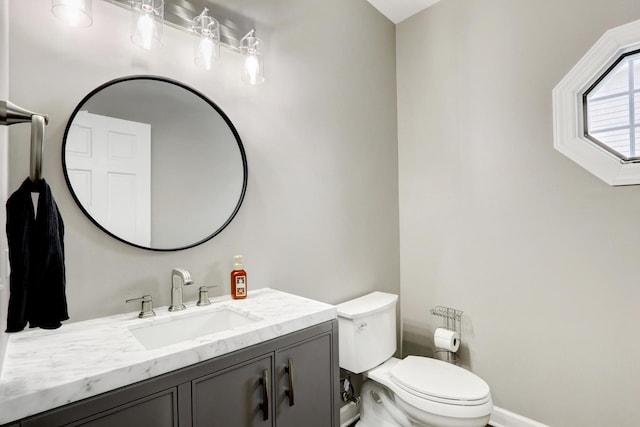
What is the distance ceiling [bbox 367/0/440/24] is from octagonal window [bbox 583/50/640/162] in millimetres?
1194

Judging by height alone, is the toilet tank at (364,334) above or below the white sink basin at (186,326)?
below

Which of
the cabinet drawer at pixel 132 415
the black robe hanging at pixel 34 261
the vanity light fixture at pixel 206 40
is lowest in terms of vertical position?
the cabinet drawer at pixel 132 415

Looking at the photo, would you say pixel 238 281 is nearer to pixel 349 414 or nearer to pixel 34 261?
pixel 34 261

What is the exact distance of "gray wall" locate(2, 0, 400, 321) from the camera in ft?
3.66

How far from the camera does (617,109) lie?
172 centimetres

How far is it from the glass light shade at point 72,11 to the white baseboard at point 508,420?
2826 mm

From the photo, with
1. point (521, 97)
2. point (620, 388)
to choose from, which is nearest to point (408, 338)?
point (620, 388)

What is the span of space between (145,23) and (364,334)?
1.76 metres

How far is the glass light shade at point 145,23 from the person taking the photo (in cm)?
122

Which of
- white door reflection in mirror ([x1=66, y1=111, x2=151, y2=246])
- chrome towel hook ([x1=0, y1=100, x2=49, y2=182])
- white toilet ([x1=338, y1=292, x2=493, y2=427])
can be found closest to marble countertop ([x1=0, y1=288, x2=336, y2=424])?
white door reflection in mirror ([x1=66, y1=111, x2=151, y2=246])

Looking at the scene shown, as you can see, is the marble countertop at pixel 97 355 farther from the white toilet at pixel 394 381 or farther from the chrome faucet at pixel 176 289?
the white toilet at pixel 394 381

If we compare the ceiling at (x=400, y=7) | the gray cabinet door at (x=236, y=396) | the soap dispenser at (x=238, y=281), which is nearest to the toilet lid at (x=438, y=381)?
the gray cabinet door at (x=236, y=396)

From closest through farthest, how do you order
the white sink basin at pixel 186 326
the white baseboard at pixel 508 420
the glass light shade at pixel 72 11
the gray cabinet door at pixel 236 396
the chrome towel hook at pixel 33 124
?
the chrome towel hook at pixel 33 124 < the gray cabinet door at pixel 236 396 < the glass light shade at pixel 72 11 < the white sink basin at pixel 186 326 < the white baseboard at pixel 508 420

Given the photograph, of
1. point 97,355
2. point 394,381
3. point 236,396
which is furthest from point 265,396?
point 394,381
